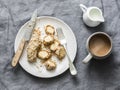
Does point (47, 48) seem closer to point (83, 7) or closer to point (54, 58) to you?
point (54, 58)

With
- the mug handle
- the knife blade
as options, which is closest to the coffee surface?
the mug handle

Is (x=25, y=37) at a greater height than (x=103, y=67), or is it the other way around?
(x=25, y=37)

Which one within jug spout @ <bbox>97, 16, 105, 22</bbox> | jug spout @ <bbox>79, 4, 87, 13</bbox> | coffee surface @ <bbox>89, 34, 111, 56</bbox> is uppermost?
jug spout @ <bbox>79, 4, 87, 13</bbox>

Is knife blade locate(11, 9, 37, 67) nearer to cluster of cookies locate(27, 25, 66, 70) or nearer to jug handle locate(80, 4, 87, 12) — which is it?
cluster of cookies locate(27, 25, 66, 70)

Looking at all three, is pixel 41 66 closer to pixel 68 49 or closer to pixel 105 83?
pixel 68 49

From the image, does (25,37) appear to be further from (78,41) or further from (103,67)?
(103,67)

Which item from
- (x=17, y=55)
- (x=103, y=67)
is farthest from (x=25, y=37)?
(x=103, y=67)
